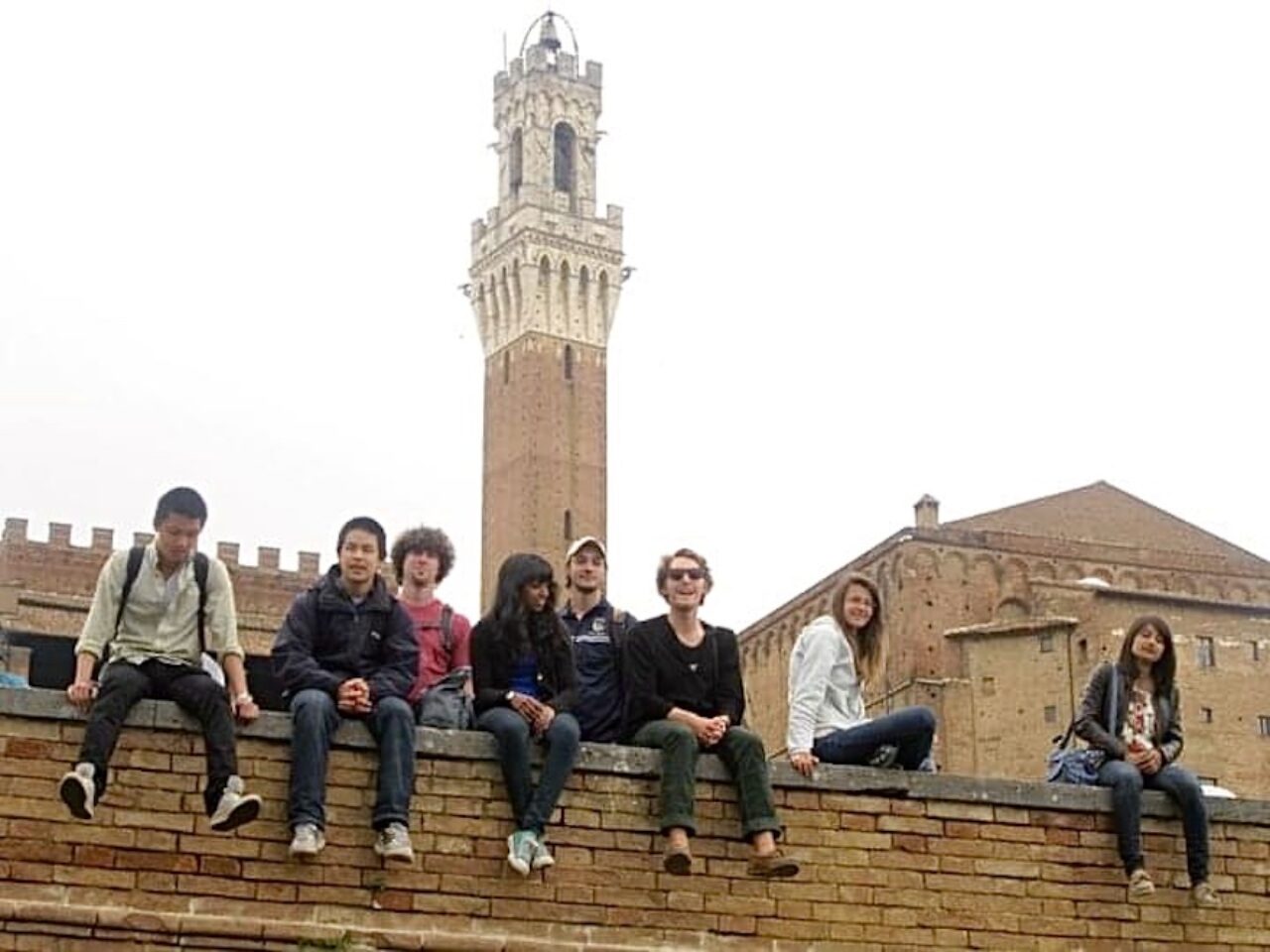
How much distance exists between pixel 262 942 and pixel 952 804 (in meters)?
3.35

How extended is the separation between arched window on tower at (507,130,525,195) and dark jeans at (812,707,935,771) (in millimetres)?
74523

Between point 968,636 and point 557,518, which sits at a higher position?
point 557,518

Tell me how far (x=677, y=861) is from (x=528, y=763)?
78 cm

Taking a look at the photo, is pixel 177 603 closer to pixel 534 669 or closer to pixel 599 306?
pixel 534 669

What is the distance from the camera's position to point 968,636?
2207 inches

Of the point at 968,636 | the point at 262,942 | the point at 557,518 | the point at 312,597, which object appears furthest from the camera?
the point at 557,518

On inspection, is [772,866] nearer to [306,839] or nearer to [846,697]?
[846,697]

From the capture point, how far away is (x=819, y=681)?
985 centimetres

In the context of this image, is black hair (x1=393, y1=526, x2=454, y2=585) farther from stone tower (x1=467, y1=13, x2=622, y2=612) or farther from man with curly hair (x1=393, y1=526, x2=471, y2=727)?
stone tower (x1=467, y1=13, x2=622, y2=612)

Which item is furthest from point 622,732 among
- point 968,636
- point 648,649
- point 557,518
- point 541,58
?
point 541,58

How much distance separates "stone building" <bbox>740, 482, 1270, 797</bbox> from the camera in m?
52.4

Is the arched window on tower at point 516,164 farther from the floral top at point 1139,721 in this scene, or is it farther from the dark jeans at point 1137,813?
the dark jeans at point 1137,813

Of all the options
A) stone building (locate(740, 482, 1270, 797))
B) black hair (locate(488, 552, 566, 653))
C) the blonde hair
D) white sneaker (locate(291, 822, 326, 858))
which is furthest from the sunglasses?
stone building (locate(740, 482, 1270, 797))

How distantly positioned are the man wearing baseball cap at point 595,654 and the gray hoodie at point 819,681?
811 millimetres
